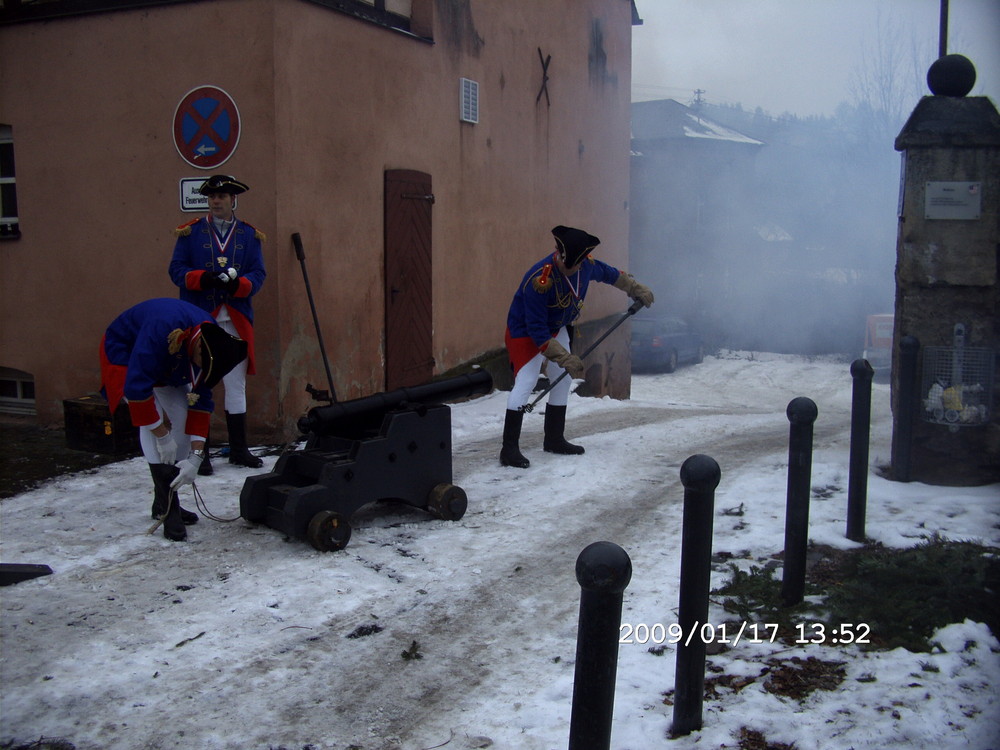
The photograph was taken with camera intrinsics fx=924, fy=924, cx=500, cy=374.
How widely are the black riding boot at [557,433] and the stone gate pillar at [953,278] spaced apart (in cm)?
233

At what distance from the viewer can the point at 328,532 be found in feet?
15.7

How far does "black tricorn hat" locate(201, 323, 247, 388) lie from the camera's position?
4.88 m

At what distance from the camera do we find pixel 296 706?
3.38m

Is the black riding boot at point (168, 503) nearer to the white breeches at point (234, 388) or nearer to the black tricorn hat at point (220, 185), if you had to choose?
the white breeches at point (234, 388)

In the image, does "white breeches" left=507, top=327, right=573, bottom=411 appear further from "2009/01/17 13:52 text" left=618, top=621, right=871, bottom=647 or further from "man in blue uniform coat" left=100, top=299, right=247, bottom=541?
"2009/01/17 13:52 text" left=618, top=621, right=871, bottom=647

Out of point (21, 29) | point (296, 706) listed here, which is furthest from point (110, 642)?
point (21, 29)

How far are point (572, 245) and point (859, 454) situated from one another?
2.53 meters

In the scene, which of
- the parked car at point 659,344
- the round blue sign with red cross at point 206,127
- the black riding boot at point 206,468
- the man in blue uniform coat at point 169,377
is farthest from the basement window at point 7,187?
the parked car at point 659,344

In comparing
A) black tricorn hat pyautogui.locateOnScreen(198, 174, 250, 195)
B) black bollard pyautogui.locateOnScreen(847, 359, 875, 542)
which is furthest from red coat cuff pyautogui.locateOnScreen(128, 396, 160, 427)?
black bollard pyautogui.locateOnScreen(847, 359, 875, 542)

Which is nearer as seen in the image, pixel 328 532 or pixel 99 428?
pixel 328 532

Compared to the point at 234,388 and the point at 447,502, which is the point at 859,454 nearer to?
the point at 447,502

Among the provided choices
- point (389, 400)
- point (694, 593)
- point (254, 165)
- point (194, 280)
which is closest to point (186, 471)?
point (389, 400)

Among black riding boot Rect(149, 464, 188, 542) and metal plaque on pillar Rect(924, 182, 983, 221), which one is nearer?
black riding boot Rect(149, 464, 188, 542)

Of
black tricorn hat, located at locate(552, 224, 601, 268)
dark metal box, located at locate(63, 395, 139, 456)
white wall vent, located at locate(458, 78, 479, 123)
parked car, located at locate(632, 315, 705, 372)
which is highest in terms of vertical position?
white wall vent, located at locate(458, 78, 479, 123)
